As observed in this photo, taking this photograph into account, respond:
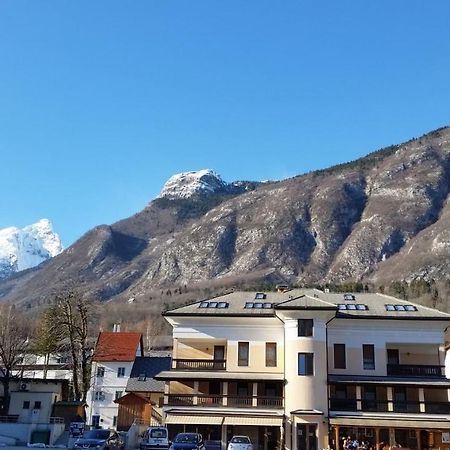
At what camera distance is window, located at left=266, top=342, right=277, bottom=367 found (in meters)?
46.4

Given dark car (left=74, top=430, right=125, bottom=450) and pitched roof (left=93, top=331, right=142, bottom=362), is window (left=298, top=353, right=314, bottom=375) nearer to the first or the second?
dark car (left=74, top=430, right=125, bottom=450)

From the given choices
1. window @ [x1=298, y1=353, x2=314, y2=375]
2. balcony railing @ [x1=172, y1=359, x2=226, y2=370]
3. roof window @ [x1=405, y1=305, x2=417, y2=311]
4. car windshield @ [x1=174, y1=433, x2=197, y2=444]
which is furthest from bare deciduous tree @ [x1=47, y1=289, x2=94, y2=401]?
roof window @ [x1=405, y1=305, x2=417, y2=311]

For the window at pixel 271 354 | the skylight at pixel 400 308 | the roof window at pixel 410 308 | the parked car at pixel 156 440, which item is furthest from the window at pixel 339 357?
the parked car at pixel 156 440

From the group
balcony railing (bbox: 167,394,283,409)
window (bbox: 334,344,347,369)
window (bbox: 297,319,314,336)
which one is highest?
window (bbox: 297,319,314,336)

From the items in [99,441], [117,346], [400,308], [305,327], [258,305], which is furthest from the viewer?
[117,346]

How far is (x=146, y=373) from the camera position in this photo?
6569 centimetres

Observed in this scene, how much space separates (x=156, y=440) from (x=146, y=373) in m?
30.5

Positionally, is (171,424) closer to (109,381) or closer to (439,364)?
(439,364)

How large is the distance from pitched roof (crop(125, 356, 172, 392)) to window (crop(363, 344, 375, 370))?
23.6m

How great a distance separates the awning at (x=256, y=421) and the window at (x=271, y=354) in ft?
16.8

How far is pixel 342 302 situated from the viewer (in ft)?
164

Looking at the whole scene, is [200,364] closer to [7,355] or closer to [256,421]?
[256,421]

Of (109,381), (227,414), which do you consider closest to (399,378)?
(227,414)

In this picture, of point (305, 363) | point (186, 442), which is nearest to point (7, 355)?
point (305, 363)
